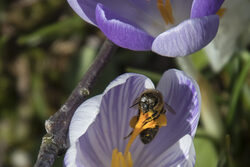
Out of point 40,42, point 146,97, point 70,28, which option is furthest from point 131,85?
point 40,42

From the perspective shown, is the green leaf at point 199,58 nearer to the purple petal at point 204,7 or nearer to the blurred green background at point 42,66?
the blurred green background at point 42,66

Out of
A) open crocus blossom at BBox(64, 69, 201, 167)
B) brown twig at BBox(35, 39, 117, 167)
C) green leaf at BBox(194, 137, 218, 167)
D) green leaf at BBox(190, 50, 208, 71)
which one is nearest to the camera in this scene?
brown twig at BBox(35, 39, 117, 167)

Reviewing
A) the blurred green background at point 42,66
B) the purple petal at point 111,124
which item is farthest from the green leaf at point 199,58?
the purple petal at point 111,124

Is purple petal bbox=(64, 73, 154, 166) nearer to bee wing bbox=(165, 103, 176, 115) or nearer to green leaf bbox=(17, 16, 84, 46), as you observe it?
bee wing bbox=(165, 103, 176, 115)

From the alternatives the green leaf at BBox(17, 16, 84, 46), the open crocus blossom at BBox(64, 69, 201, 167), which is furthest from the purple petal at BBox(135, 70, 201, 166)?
the green leaf at BBox(17, 16, 84, 46)

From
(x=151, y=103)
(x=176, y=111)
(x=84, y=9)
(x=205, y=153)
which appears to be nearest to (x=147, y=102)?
(x=151, y=103)

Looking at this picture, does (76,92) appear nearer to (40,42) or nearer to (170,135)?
(170,135)
